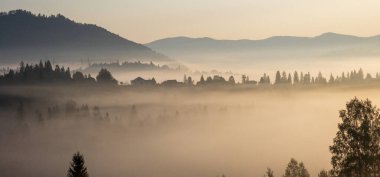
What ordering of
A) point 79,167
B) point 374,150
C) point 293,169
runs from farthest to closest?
1. point 293,169
2. point 79,167
3. point 374,150

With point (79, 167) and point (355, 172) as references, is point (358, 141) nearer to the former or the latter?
point (355, 172)

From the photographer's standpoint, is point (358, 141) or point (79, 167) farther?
point (79, 167)

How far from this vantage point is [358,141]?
45.5 m

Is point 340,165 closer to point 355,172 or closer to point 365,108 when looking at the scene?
point 355,172

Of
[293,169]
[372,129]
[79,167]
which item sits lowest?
[293,169]

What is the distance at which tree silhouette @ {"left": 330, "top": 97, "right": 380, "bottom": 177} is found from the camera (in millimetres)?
45250

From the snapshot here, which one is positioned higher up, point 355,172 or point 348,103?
point 348,103

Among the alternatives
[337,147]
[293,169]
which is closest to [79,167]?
[337,147]

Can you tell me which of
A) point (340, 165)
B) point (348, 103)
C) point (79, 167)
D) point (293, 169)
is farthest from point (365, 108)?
point (293, 169)

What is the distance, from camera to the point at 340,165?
46.2 m

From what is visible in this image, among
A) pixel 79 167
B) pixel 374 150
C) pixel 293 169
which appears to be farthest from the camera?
pixel 293 169

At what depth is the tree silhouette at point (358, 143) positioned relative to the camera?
148ft

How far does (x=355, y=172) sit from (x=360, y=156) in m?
1.19

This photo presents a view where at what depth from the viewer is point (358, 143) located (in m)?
45.4
